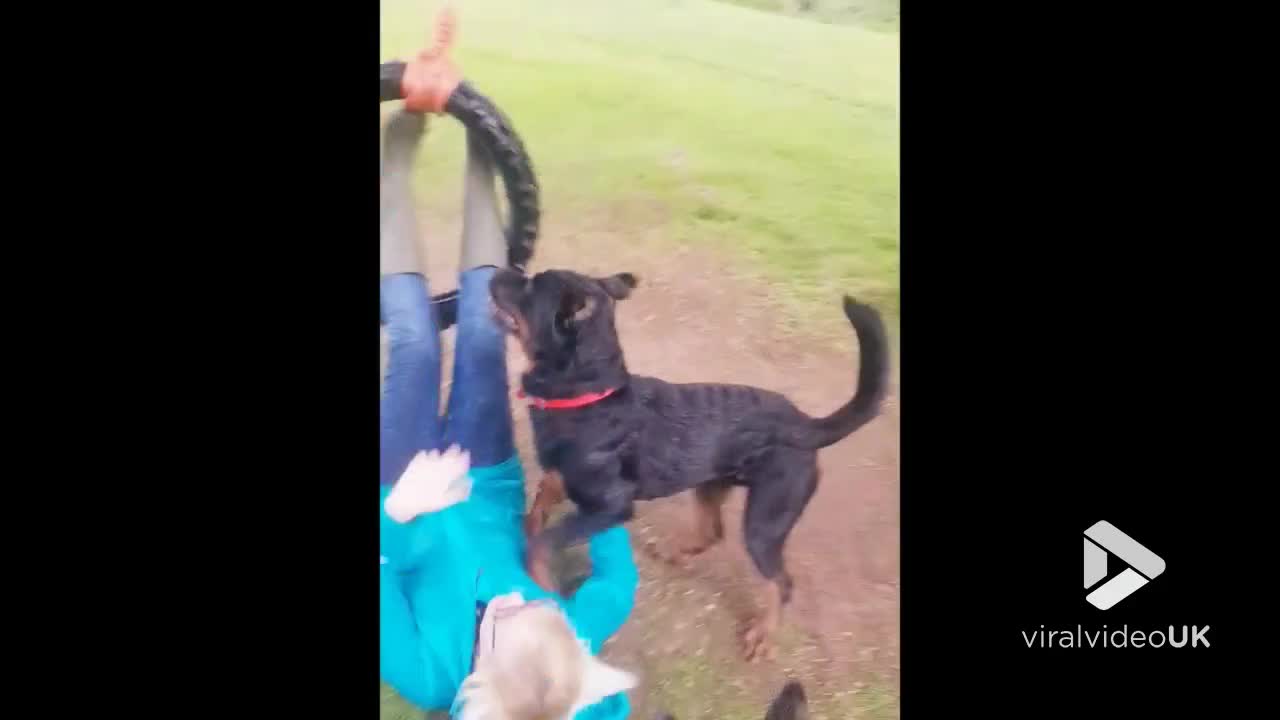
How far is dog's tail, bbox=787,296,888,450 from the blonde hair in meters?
0.53

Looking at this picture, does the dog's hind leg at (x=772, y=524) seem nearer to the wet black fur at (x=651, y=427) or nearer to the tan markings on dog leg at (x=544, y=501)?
the wet black fur at (x=651, y=427)

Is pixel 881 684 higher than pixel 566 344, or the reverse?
pixel 566 344

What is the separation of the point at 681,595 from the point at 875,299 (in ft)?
2.05

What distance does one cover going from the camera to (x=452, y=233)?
5.68 feet

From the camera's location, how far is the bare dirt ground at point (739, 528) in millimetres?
1688

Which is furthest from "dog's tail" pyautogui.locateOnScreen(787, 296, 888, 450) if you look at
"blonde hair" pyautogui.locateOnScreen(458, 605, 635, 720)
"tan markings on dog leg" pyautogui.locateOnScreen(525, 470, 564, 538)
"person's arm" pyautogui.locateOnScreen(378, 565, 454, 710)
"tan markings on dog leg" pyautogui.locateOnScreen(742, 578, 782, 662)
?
"person's arm" pyautogui.locateOnScreen(378, 565, 454, 710)

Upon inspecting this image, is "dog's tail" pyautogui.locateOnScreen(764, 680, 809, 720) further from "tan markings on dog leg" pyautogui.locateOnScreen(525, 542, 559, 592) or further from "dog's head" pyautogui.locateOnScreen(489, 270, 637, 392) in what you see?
"dog's head" pyautogui.locateOnScreen(489, 270, 637, 392)

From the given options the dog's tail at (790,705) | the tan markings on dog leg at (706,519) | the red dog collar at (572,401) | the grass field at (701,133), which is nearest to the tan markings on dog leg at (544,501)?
the red dog collar at (572,401)

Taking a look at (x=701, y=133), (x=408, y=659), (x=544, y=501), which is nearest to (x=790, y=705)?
(x=544, y=501)

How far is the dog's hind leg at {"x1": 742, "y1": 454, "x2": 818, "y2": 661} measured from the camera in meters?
1.69

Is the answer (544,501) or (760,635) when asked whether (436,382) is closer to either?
(544,501)

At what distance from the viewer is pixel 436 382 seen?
172cm
